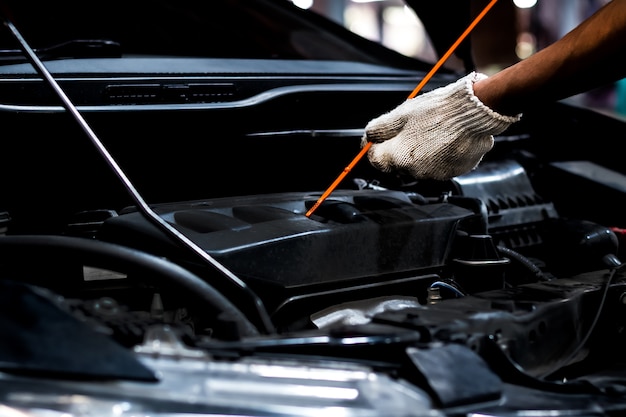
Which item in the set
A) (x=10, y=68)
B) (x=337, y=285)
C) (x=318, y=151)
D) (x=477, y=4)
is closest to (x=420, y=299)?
(x=337, y=285)

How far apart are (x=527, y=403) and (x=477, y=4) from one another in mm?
1699

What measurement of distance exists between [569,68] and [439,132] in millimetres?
225

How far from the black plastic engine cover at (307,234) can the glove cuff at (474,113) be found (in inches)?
5.5

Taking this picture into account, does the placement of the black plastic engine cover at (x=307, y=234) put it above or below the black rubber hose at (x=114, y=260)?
above

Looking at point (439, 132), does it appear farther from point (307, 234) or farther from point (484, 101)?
point (307, 234)

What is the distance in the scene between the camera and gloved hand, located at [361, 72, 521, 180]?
117 cm

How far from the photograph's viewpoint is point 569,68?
41.5 inches

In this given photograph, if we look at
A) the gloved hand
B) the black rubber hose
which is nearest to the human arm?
the gloved hand

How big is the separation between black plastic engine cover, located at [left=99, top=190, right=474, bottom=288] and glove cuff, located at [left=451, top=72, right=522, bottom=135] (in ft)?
0.46

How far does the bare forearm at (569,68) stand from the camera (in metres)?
1.00

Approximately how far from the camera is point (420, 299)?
3.76 feet

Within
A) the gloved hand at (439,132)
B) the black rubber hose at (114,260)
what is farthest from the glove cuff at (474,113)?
the black rubber hose at (114,260)

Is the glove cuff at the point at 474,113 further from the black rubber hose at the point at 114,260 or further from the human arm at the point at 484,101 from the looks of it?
the black rubber hose at the point at 114,260

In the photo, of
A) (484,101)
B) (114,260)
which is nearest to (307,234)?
(114,260)
